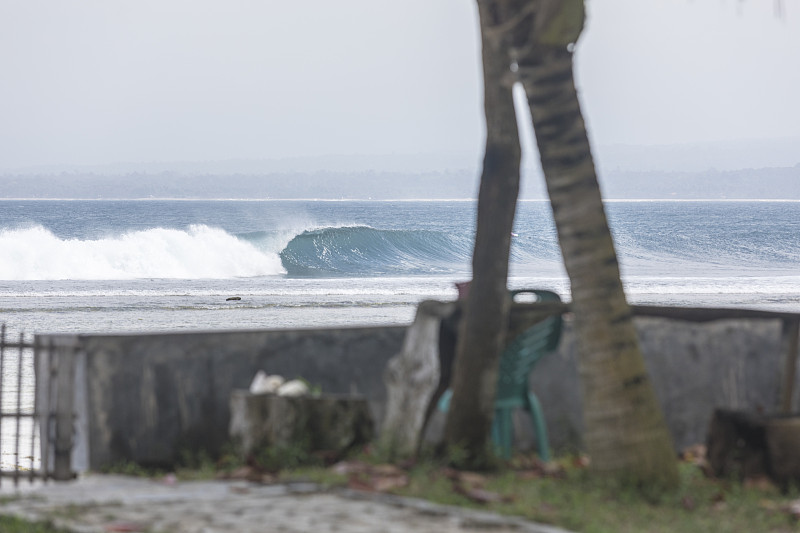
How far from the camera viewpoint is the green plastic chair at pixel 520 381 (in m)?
6.34

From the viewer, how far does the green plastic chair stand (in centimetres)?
634

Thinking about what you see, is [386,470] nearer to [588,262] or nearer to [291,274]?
[588,262]

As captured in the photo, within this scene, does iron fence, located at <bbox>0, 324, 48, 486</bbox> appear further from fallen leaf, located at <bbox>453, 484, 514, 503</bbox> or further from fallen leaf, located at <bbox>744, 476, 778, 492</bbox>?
fallen leaf, located at <bbox>744, 476, 778, 492</bbox>

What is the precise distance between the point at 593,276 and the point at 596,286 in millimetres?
56

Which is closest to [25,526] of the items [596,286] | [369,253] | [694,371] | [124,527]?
[124,527]

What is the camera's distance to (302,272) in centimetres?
5153

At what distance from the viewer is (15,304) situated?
29531 millimetres

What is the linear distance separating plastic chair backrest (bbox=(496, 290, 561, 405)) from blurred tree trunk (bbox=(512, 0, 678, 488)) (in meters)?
0.69

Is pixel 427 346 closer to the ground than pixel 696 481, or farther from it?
farther from it

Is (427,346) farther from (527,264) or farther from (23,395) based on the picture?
(527,264)

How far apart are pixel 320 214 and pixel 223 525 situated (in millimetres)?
108024

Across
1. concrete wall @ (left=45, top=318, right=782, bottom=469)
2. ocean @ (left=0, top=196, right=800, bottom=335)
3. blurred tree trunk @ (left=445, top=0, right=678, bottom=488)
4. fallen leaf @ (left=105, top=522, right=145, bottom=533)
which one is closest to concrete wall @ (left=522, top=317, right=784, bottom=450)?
concrete wall @ (left=45, top=318, right=782, bottom=469)

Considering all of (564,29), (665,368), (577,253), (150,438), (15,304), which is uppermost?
(564,29)

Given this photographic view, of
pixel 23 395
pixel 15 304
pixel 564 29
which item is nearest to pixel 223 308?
pixel 15 304
